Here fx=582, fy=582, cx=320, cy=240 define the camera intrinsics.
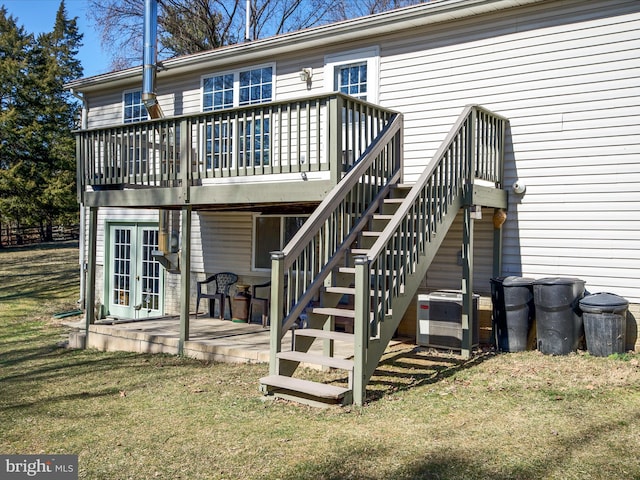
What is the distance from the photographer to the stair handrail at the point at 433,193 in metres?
5.46

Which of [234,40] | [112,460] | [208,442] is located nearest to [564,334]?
[208,442]

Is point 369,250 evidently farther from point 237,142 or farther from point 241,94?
point 241,94

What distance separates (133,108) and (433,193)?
25.8 feet

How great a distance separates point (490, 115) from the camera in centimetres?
743

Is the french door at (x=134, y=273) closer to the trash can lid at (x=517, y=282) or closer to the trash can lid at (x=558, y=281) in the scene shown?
the trash can lid at (x=517, y=282)

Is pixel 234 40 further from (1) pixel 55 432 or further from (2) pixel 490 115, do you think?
(1) pixel 55 432

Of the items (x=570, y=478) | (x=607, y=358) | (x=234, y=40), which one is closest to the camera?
(x=570, y=478)

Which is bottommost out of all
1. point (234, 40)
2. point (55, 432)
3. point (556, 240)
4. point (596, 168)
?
point (55, 432)

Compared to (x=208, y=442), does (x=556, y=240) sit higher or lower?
higher

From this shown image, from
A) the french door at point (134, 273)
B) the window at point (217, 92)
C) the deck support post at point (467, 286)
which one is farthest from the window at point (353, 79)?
the french door at point (134, 273)

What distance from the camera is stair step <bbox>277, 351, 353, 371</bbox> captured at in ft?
17.1

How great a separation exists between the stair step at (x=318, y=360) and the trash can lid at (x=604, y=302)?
311cm

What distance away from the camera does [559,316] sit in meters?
6.75

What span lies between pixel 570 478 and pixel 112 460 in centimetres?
309
